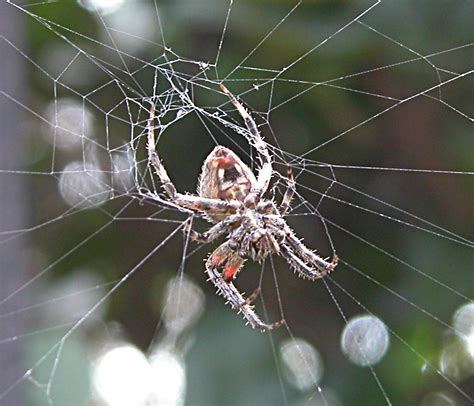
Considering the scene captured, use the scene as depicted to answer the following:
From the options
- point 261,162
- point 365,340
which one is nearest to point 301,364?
point 365,340

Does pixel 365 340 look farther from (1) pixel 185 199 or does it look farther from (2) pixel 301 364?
(1) pixel 185 199

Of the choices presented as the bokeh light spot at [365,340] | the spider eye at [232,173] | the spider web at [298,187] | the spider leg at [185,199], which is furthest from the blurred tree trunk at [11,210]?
the bokeh light spot at [365,340]

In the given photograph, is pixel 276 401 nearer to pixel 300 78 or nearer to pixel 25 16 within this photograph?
pixel 300 78

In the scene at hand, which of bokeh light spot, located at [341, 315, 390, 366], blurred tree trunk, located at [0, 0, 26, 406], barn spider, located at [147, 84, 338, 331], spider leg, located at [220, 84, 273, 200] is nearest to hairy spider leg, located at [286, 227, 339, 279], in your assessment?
barn spider, located at [147, 84, 338, 331]

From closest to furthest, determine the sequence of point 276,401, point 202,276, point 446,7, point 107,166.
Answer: point 446,7 < point 276,401 < point 202,276 < point 107,166

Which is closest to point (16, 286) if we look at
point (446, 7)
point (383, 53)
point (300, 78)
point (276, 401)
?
point (276, 401)

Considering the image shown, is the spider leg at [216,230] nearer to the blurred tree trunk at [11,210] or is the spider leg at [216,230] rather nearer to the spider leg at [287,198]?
the spider leg at [287,198]
